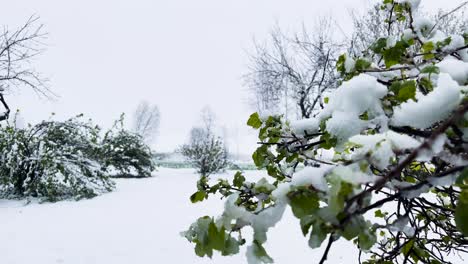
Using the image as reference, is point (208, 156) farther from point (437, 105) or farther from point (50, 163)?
point (437, 105)

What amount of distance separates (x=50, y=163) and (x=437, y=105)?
7993 millimetres

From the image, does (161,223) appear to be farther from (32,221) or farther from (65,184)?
(65,184)

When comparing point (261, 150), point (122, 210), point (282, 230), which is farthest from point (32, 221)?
point (261, 150)

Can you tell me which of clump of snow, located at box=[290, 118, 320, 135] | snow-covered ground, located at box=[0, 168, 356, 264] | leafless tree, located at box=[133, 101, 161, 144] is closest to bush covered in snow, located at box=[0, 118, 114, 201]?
snow-covered ground, located at box=[0, 168, 356, 264]

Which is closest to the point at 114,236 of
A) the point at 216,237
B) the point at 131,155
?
the point at 216,237

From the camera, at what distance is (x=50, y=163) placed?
7.16 m

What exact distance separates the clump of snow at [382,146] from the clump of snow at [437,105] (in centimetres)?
7

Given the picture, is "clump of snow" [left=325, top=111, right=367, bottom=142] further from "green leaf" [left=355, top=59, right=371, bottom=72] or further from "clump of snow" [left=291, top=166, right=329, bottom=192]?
"green leaf" [left=355, top=59, right=371, bottom=72]

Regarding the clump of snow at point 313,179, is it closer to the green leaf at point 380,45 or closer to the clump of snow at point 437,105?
the clump of snow at point 437,105

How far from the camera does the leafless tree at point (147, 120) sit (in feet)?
130

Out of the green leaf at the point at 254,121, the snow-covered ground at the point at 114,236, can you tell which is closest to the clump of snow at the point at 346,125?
the green leaf at the point at 254,121

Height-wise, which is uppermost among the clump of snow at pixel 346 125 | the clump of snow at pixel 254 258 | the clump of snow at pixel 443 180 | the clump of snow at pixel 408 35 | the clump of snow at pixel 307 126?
the clump of snow at pixel 408 35

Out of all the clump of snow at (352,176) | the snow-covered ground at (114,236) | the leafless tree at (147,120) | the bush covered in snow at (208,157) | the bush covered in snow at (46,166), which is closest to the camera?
the clump of snow at (352,176)

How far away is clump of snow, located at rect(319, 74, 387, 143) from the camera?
0.60 m
